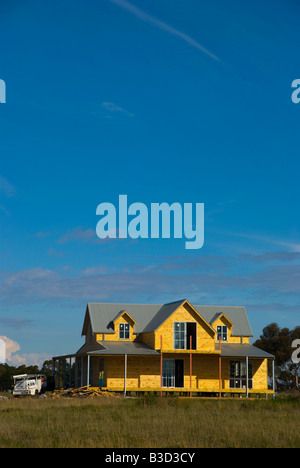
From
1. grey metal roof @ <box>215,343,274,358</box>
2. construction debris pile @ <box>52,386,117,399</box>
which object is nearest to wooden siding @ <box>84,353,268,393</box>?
grey metal roof @ <box>215,343,274,358</box>

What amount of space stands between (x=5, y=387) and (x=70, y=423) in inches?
1980

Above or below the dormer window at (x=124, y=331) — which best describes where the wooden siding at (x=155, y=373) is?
below

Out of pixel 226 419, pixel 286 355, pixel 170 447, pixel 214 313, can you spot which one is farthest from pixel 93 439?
pixel 286 355

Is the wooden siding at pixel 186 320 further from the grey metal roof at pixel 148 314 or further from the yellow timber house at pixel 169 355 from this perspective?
the grey metal roof at pixel 148 314

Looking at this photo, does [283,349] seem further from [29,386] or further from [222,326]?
[29,386]

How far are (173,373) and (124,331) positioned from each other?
5153 millimetres

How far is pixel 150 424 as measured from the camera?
24.1 meters

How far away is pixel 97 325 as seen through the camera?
50500 millimetres

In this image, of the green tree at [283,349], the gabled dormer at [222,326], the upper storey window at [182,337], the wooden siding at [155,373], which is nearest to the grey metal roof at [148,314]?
the gabled dormer at [222,326]

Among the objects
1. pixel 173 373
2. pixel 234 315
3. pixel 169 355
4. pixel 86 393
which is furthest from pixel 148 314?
pixel 86 393

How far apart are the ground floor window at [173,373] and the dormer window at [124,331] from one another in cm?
389

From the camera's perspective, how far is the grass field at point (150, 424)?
1902cm

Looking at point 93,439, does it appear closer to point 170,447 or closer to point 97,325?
point 170,447

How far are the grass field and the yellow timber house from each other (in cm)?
1186
